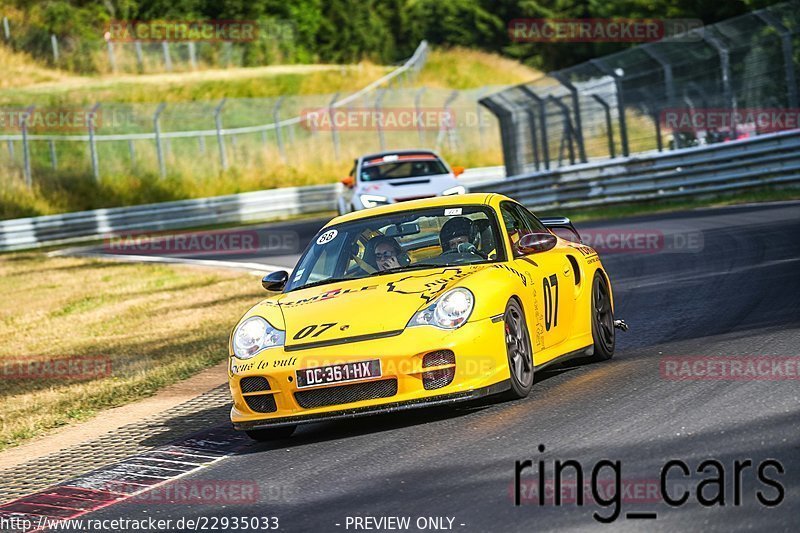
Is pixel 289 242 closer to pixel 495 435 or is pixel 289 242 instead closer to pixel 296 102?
pixel 495 435

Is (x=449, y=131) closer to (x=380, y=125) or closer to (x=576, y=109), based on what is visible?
(x=380, y=125)

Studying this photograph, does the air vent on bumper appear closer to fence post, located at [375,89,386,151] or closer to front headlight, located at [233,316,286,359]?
front headlight, located at [233,316,286,359]

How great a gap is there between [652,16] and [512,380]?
49041mm

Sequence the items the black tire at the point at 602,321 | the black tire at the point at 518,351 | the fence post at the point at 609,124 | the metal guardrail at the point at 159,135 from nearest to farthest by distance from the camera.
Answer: the black tire at the point at 518,351 → the black tire at the point at 602,321 → the fence post at the point at 609,124 → the metal guardrail at the point at 159,135

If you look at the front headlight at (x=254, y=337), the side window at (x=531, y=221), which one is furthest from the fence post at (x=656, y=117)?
the front headlight at (x=254, y=337)

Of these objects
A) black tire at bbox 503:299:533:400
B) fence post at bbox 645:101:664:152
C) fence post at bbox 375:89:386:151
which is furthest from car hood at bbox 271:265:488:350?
fence post at bbox 375:89:386:151

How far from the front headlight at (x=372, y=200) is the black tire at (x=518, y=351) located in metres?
14.5

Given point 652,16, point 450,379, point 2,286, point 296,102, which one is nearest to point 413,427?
point 450,379

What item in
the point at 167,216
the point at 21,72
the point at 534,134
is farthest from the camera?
the point at 21,72

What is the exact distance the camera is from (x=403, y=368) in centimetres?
732

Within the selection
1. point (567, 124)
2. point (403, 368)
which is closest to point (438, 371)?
point (403, 368)

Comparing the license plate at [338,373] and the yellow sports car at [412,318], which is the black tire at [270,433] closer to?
the yellow sports car at [412,318]

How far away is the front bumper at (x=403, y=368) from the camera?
24.1ft

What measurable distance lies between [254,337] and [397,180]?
1531 cm
